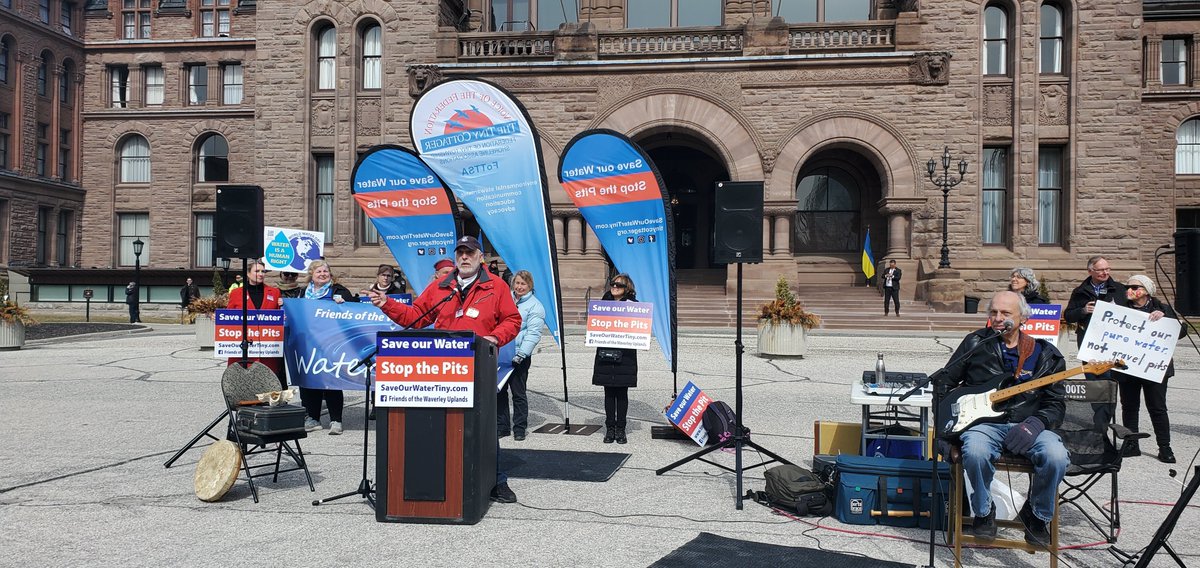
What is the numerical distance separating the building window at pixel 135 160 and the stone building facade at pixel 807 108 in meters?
16.2

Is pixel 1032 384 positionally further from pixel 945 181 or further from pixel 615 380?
pixel 945 181

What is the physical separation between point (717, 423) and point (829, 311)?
18275 millimetres

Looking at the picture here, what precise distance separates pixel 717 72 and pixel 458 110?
67.5ft

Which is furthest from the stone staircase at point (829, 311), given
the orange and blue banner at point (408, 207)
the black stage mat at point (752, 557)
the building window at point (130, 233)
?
the building window at point (130, 233)

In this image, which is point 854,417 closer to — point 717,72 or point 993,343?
point 993,343

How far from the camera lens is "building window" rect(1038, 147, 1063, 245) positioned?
29.8 m

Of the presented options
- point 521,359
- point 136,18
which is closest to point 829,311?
point 521,359

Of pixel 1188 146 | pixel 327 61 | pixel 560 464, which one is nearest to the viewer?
pixel 560 464

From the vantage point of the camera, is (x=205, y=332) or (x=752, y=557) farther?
(x=205, y=332)

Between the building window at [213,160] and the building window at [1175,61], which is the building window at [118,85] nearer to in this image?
the building window at [213,160]

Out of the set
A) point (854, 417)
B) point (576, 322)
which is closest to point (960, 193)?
point (576, 322)

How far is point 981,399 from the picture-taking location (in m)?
5.53

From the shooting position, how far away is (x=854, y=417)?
10.9 m

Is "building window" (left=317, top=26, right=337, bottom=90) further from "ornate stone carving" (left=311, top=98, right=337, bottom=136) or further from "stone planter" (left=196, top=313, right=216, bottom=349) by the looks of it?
"stone planter" (left=196, top=313, right=216, bottom=349)
